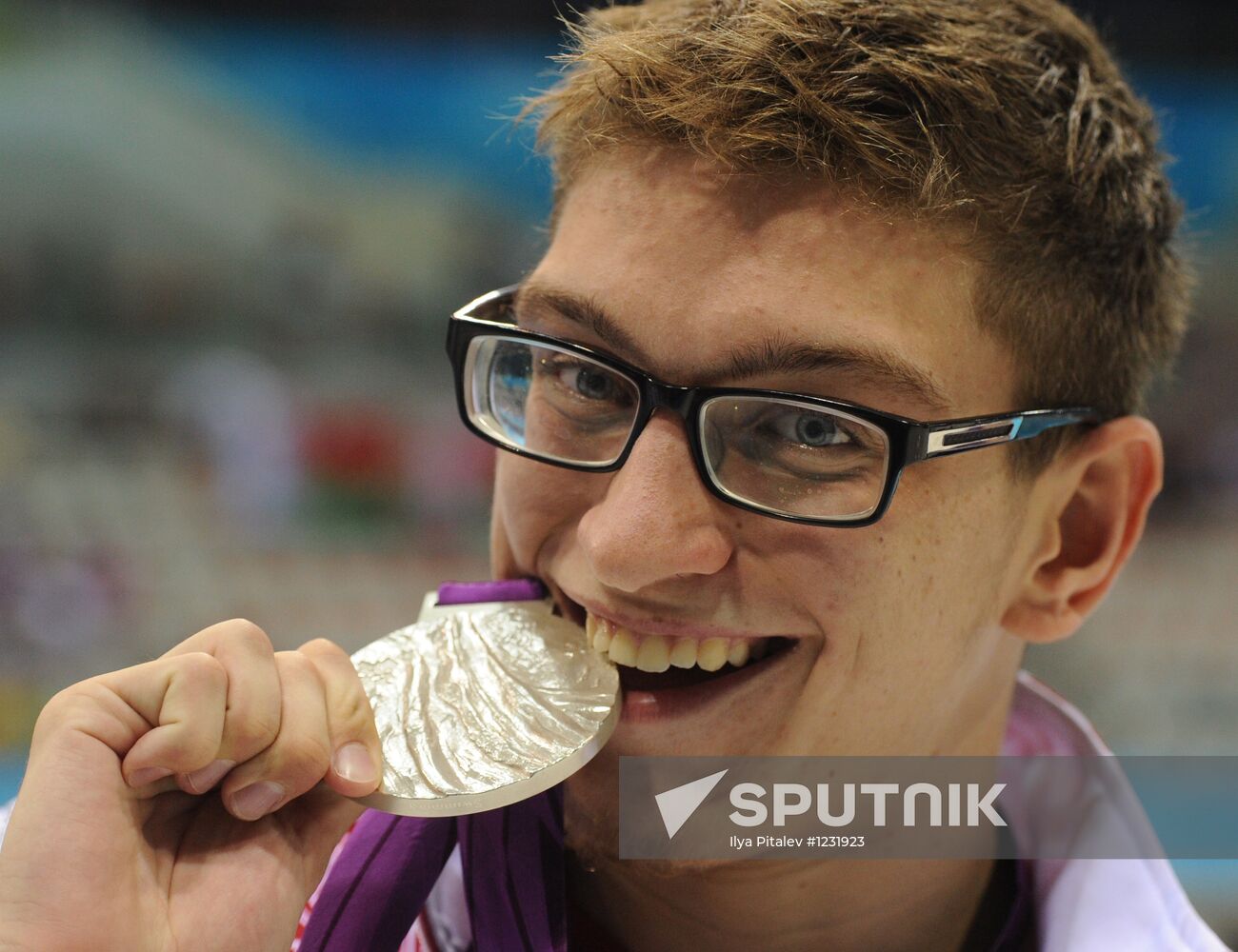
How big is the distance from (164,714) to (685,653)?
558 mm

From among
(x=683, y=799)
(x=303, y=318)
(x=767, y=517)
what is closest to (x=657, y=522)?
(x=767, y=517)

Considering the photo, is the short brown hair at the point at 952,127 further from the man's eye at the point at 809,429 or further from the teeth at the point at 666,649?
the teeth at the point at 666,649

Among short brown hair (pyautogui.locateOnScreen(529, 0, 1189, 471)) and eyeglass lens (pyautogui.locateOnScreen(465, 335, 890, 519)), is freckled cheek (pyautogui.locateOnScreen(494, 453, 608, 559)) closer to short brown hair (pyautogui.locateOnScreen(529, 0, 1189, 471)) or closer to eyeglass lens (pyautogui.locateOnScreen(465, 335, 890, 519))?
eyeglass lens (pyautogui.locateOnScreen(465, 335, 890, 519))

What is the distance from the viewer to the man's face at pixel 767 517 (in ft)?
4.02

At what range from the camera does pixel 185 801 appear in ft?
3.71

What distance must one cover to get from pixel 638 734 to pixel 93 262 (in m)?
3.78

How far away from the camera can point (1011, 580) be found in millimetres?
1451

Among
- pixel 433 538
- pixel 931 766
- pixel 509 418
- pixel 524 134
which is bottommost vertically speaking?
pixel 433 538

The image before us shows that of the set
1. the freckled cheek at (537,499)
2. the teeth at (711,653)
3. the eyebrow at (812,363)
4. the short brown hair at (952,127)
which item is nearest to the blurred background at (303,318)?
the freckled cheek at (537,499)

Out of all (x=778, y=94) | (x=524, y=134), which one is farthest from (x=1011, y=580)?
(x=524, y=134)

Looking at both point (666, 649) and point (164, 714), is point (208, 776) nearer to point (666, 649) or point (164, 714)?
point (164, 714)

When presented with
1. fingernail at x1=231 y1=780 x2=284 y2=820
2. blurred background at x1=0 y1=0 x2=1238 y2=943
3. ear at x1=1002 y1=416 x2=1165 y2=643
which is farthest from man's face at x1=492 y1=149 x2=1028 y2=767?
blurred background at x1=0 y1=0 x2=1238 y2=943

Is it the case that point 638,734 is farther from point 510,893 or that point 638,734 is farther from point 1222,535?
point 1222,535

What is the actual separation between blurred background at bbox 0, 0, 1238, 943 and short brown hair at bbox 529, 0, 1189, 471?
2893mm
